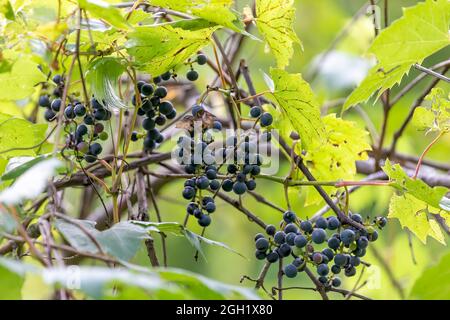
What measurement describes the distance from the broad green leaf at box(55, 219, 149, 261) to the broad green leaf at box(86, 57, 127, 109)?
9.6 inches

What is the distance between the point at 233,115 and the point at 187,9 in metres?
0.34

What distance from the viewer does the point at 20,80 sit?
1158 mm

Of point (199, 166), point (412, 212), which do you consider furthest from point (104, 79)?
point (412, 212)

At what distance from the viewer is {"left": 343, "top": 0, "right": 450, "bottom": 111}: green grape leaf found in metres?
0.89

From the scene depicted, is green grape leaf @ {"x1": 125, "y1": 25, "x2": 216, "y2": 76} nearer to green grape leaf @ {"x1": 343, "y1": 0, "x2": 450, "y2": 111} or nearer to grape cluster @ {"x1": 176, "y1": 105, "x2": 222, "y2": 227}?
grape cluster @ {"x1": 176, "y1": 105, "x2": 222, "y2": 227}

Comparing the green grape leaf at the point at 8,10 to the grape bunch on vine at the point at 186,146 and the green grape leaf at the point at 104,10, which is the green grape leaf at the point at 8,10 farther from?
the green grape leaf at the point at 104,10

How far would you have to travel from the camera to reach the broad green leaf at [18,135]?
1.12 m

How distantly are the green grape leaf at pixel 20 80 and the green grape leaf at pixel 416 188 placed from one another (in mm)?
587

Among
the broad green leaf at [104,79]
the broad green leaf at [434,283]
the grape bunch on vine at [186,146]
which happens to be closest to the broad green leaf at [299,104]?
the grape bunch on vine at [186,146]

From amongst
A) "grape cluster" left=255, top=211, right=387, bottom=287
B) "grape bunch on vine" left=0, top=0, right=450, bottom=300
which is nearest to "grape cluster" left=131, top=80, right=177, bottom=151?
"grape bunch on vine" left=0, top=0, right=450, bottom=300

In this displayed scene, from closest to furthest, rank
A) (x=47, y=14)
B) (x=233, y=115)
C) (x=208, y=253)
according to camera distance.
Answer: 1. (x=47, y=14)
2. (x=233, y=115)
3. (x=208, y=253)

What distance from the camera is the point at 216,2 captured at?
38.9 inches

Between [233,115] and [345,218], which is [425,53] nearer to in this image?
[345,218]
